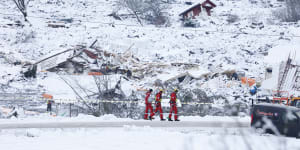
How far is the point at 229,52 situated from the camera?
37.9 m

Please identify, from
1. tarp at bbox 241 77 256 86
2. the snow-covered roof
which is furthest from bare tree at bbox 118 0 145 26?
tarp at bbox 241 77 256 86

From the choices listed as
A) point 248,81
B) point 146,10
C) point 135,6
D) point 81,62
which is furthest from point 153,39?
point 248,81

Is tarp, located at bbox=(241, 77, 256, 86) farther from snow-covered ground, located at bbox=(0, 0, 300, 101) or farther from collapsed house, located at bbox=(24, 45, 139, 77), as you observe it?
collapsed house, located at bbox=(24, 45, 139, 77)

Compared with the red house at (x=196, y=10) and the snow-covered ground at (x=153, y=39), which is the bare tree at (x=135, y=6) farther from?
the red house at (x=196, y=10)

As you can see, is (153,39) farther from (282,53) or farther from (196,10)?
(282,53)

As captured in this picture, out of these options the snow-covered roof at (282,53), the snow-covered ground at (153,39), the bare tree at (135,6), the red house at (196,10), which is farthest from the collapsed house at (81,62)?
the red house at (196,10)

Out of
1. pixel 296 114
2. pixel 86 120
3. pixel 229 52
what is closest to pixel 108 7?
pixel 229 52

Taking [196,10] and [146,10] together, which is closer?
[196,10]

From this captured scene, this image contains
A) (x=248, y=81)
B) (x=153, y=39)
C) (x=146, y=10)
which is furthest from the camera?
(x=146, y=10)

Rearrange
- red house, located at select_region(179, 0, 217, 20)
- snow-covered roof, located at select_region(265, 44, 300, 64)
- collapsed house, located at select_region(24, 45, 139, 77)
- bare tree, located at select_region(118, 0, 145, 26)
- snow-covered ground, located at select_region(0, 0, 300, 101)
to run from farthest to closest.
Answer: bare tree, located at select_region(118, 0, 145, 26) < red house, located at select_region(179, 0, 217, 20) < snow-covered roof, located at select_region(265, 44, 300, 64) < snow-covered ground, located at select_region(0, 0, 300, 101) < collapsed house, located at select_region(24, 45, 139, 77)

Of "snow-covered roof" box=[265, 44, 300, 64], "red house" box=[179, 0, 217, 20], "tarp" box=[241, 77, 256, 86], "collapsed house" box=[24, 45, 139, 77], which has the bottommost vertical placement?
"tarp" box=[241, 77, 256, 86]

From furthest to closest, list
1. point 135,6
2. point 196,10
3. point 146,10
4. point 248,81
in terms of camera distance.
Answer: point 146,10
point 135,6
point 196,10
point 248,81

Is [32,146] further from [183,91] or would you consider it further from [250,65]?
[250,65]

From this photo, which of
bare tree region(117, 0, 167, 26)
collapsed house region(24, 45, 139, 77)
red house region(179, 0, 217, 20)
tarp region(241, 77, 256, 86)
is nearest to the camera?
tarp region(241, 77, 256, 86)
